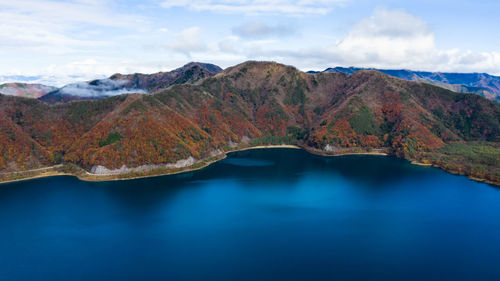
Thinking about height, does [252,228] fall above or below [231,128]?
below

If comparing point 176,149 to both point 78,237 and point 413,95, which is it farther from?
point 413,95

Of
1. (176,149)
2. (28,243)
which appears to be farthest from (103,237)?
(176,149)

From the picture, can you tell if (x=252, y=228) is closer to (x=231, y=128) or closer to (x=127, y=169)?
(x=127, y=169)

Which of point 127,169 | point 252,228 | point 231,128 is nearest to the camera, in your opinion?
point 252,228

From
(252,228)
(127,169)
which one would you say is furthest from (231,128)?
(252,228)

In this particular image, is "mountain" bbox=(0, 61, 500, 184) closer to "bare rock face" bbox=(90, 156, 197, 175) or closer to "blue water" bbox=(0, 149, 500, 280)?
"bare rock face" bbox=(90, 156, 197, 175)

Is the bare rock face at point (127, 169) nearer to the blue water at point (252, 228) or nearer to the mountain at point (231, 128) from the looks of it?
the mountain at point (231, 128)
